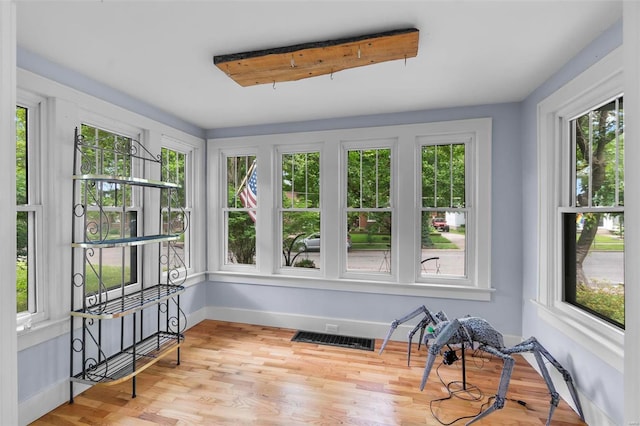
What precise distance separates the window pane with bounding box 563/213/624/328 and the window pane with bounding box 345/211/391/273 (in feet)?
4.85

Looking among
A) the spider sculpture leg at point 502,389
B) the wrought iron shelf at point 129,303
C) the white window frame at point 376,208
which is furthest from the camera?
the white window frame at point 376,208

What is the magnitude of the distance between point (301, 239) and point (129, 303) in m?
1.74

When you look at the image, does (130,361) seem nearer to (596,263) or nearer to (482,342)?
(482,342)

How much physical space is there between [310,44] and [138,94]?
169 centimetres

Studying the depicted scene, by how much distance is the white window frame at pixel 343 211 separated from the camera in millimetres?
2920

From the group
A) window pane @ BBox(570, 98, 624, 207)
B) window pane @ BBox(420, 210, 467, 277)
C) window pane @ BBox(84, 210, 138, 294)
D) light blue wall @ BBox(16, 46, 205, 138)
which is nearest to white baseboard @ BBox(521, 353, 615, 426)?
window pane @ BBox(420, 210, 467, 277)

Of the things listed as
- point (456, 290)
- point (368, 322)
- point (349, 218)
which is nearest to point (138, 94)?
point (349, 218)

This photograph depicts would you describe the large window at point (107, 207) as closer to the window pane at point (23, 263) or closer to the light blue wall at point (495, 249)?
the window pane at point (23, 263)

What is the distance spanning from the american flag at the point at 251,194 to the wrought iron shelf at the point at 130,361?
1.53 m

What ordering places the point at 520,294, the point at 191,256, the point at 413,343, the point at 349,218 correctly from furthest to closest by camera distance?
the point at 191,256, the point at 349,218, the point at 413,343, the point at 520,294

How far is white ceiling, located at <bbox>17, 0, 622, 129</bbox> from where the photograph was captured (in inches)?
60.6

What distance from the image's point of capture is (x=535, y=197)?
255 centimetres

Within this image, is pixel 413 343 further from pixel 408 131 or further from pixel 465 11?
pixel 465 11

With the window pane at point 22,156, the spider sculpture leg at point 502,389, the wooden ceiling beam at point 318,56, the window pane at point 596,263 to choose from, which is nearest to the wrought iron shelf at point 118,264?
the window pane at point 22,156
